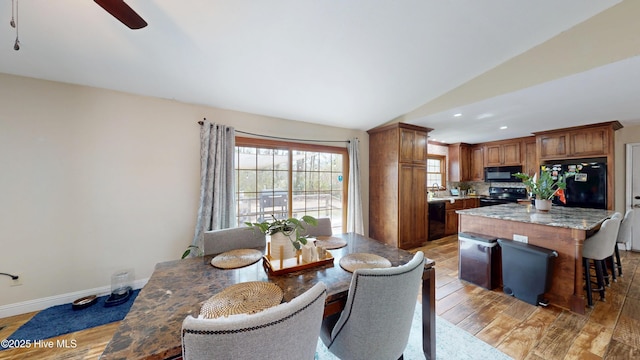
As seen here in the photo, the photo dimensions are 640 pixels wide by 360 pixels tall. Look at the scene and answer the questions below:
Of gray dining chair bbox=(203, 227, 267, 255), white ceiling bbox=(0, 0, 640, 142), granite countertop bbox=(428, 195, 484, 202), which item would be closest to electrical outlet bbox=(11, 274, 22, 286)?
white ceiling bbox=(0, 0, 640, 142)

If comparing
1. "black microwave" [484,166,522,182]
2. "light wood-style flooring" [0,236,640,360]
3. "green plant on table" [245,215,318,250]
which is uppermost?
"black microwave" [484,166,522,182]

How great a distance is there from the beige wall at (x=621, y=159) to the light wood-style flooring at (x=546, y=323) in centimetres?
182

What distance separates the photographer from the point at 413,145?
12.7 ft

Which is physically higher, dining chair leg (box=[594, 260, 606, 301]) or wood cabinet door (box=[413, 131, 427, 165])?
wood cabinet door (box=[413, 131, 427, 165])

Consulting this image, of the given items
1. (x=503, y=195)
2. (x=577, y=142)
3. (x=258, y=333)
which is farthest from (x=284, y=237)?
(x=503, y=195)

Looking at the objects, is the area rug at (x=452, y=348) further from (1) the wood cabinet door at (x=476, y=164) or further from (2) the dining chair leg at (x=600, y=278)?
(1) the wood cabinet door at (x=476, y=164)

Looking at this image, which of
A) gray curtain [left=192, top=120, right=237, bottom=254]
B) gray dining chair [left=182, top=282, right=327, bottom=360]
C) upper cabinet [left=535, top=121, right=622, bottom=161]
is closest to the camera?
gray dining chair [left=182, top=282, right=327, bottom=360]

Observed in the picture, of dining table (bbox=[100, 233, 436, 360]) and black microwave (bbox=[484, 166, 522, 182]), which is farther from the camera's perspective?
black microwave (bbox=[484, 166, 522, 182])

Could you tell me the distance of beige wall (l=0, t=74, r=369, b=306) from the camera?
208cm

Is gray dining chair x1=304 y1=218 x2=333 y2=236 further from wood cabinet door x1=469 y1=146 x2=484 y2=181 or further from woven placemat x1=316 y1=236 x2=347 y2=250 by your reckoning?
wood cabinet door x1=469 y1=146 x2=484 y2=181

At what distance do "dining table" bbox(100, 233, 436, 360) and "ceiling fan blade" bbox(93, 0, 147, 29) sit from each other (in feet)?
4.68

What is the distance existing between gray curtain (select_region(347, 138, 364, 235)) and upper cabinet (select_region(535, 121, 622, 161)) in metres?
3.69

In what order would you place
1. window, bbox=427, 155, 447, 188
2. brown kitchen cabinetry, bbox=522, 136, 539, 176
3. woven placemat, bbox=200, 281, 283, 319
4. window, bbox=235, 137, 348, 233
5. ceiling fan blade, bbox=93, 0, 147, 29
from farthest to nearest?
1. window, bbox=427, 155, 447, 188
2. brown kitchen cabinetry, bbox=522, 136, 539, 176
3. window, bbox=235, 137, 348, 233
4. ceiling fan blade, bbox=93, 0, 147, 29
5. woven placemat, bbox=200, 281, 283, 319

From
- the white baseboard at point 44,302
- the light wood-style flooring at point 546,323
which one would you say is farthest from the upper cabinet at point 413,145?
the white baseboard at point 44,302
